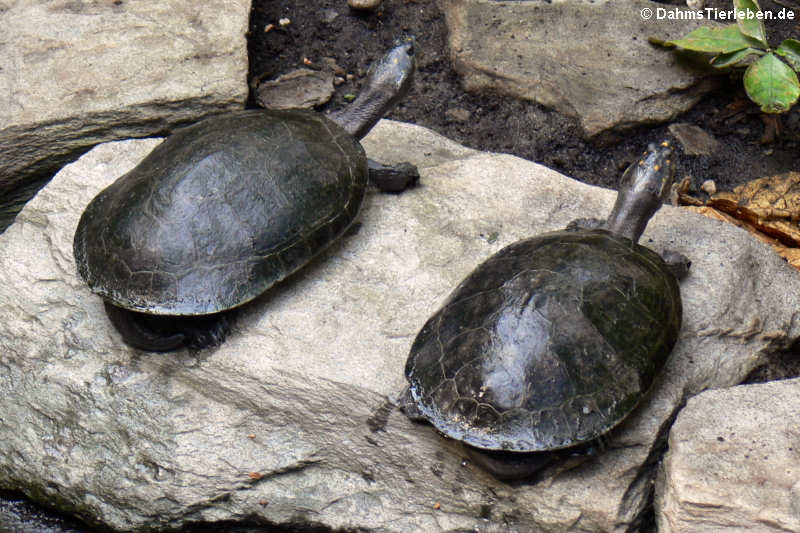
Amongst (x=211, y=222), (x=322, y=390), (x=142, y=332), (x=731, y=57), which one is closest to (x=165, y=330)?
(x=142, y=332)

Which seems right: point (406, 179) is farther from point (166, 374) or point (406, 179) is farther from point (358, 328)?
point (166, 374)

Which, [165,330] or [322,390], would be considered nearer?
[322,390]

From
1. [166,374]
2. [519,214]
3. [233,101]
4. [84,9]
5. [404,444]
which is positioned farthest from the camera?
[84,9]

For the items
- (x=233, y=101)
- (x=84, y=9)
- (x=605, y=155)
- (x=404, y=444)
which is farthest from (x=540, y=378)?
(x=84, y=9)

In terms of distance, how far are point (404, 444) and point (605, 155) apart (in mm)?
2379

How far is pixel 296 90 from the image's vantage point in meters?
5.18

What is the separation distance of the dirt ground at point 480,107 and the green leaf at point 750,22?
0.48 m

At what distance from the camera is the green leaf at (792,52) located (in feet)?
14.4

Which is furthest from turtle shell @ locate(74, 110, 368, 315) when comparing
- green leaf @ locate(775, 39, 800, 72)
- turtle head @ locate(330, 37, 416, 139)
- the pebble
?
green leaf @ locate(775, 39, 800, 72)

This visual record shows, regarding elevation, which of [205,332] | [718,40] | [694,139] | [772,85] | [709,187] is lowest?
[709,187]

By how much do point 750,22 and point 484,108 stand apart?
1.49m

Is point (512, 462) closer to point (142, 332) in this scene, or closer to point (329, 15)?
point (142, 332)

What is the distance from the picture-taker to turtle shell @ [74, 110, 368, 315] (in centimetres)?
320

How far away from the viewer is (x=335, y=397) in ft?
10.6
